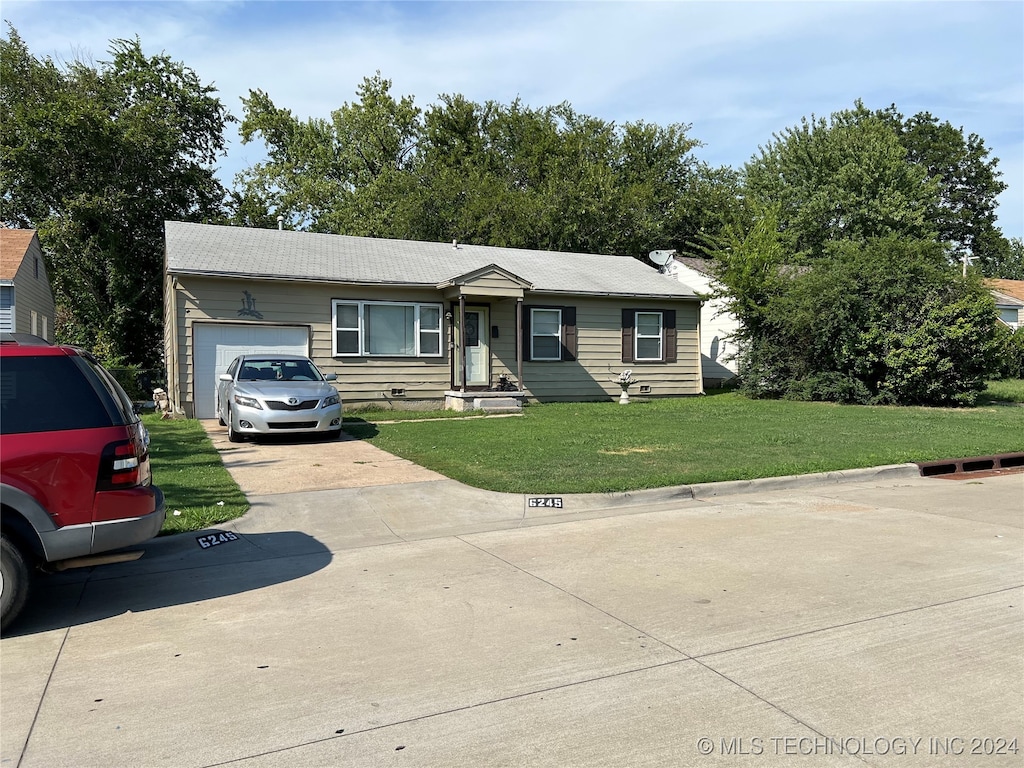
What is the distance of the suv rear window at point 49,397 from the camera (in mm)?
4676

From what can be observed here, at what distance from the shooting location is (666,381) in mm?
22281

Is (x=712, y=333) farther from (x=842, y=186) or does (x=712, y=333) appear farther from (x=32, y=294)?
(x=32, y=294)

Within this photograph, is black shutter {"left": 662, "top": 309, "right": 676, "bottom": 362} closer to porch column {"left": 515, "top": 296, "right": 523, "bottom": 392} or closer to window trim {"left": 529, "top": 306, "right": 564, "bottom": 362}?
window trim {"left": 529, "top": 306, "right": 564, "bottom": 362}

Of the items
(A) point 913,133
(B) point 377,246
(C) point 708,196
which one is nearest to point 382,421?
(B) point 377,246

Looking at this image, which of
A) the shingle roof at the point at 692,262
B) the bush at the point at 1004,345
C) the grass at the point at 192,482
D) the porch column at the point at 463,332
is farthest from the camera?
the shingle roof at the point at 692,262

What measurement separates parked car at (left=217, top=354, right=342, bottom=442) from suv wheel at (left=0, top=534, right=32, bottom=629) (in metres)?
8.00

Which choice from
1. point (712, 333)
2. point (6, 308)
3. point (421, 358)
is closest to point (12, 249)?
point (6, 308)

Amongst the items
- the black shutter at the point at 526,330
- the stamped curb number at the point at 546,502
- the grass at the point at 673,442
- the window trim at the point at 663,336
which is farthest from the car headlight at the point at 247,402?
the window trim at the point at 663,336

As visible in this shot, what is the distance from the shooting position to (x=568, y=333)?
2075 cm

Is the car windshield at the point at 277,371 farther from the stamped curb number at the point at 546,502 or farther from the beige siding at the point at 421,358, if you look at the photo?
the stamped curb number at the point at 546,502

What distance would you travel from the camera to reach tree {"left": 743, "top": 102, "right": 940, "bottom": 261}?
34.8m

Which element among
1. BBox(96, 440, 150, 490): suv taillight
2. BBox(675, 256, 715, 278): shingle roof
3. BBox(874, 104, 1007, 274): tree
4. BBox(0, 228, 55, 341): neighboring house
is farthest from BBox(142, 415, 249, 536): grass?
BBox(874, 104, 1007, 274): tree

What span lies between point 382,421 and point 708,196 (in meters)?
29.3

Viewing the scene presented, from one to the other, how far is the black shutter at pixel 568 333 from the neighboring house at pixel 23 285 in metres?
14.4
